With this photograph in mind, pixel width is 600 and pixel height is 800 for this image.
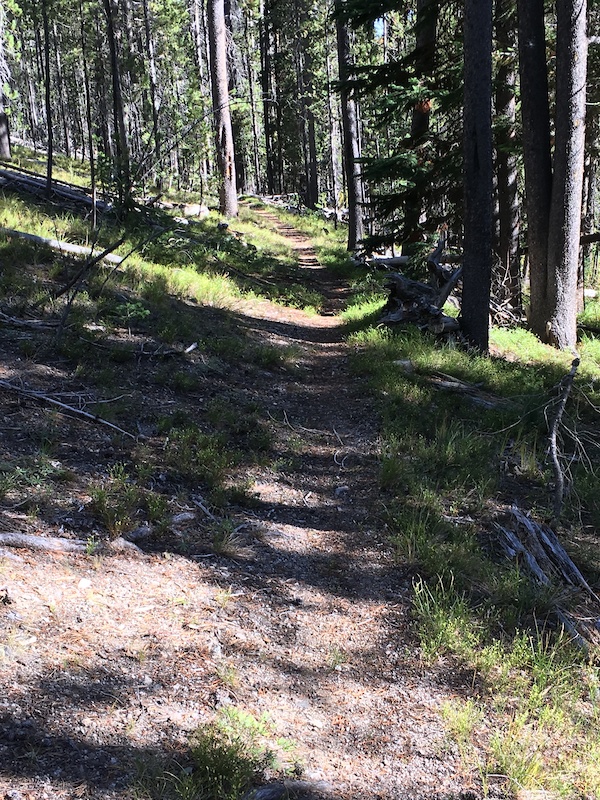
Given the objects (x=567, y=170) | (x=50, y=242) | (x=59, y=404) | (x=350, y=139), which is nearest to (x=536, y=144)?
(x=567, y=170)

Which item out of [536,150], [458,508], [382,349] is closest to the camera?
[458,508]

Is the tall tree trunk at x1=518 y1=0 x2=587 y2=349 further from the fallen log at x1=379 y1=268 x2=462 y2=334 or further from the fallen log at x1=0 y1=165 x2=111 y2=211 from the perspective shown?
the fallen log at x1=0 y1=165 x2=111 y2=211

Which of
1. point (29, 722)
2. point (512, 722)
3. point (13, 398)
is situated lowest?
point (512, 722)

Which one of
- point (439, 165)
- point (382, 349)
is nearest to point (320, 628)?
point (382, 349)

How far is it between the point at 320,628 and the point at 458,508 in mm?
1913

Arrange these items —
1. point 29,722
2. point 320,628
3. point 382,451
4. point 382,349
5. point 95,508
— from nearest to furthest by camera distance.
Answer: point 29,722, point 320,628, point 95,508, point 382,451, point 382,349

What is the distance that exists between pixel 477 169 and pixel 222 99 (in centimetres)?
1308

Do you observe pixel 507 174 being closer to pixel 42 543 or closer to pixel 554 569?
pixel 554 569

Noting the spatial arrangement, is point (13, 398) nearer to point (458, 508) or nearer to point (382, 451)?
point (382, 451)

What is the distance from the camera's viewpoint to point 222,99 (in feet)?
60.5

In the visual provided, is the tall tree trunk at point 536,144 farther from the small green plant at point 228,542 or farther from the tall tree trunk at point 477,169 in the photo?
the small green plant at point 228,542

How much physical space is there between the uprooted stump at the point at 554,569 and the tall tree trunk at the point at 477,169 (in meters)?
4.46

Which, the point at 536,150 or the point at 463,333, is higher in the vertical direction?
the point at 536,150

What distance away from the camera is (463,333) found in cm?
866
